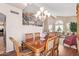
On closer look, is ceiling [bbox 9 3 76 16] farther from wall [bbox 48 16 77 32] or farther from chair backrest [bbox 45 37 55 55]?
chair backrest [bbox 45 37 55 55]

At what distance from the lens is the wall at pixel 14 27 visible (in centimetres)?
195

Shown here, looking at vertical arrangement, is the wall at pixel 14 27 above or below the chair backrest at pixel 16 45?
above

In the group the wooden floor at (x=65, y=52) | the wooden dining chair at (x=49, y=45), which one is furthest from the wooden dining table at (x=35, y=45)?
the wooden floor at (x=65, y=52)

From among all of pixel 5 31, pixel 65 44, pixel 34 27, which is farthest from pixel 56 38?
pixel 5 31

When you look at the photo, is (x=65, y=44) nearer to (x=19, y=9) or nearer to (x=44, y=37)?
(x=44, y=37)

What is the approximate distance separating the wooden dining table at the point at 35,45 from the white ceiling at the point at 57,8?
1.07 ft

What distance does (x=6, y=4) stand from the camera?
1.97 meters

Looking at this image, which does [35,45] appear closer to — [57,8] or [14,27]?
[14,27]

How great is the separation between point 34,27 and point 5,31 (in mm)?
306

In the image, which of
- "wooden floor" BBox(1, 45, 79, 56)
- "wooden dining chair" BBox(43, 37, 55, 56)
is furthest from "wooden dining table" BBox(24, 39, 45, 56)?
"wooden floor" BBox(1, 45, 79, 56)

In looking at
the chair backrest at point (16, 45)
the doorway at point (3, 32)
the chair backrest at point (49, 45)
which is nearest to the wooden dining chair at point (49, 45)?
the chair backrest at point (49, 45)

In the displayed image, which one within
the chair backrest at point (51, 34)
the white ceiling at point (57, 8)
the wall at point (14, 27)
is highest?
the white ceiling at point (57, 8)

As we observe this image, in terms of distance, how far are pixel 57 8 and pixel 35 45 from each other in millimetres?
453

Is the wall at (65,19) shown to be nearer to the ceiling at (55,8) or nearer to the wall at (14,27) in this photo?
the ceiling at (55,8)
